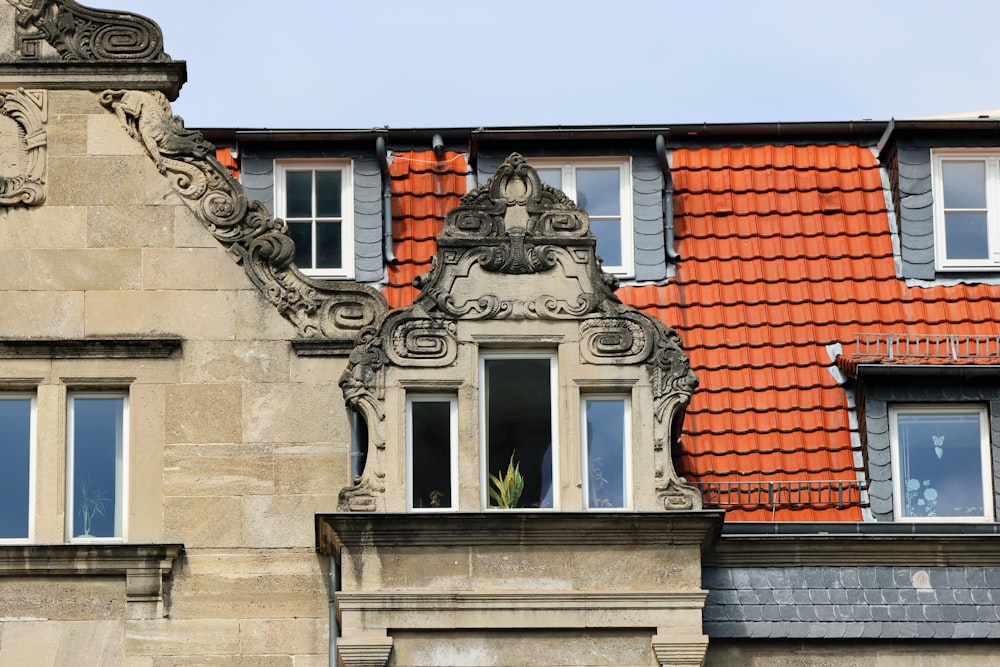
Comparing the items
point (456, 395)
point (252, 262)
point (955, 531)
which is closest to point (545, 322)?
point (456, 395)

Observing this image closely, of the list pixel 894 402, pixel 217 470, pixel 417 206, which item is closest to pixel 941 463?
pixel 894 402

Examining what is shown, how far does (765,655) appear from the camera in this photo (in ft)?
92.5

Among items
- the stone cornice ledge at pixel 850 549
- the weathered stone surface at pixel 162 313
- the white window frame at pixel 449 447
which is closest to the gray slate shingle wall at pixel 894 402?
the stone cornice ledge at pixel 850 549

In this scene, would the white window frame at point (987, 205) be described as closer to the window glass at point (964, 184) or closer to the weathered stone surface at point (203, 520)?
the window glass at point (964, 184)

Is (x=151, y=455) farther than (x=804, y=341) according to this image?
No

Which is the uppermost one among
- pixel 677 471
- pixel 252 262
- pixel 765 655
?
pixel 252 262

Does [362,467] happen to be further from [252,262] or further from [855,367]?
[855,367]

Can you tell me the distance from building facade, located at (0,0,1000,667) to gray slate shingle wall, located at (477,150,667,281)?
183 cm

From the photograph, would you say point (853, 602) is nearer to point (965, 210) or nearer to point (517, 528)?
point (517, 528)

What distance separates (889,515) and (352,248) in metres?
7.61

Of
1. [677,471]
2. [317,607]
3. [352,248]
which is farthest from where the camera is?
[352,248]

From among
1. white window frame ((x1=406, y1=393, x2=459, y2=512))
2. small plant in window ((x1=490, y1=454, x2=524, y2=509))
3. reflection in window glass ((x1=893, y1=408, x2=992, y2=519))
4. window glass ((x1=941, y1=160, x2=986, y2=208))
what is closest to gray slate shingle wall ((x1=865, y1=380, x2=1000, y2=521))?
reflection in window glass ((x1=893, y1=408, x2=992, y2=519))

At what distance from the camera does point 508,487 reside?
91.1 ft

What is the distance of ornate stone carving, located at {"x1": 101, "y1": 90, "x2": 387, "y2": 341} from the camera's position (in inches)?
1133
